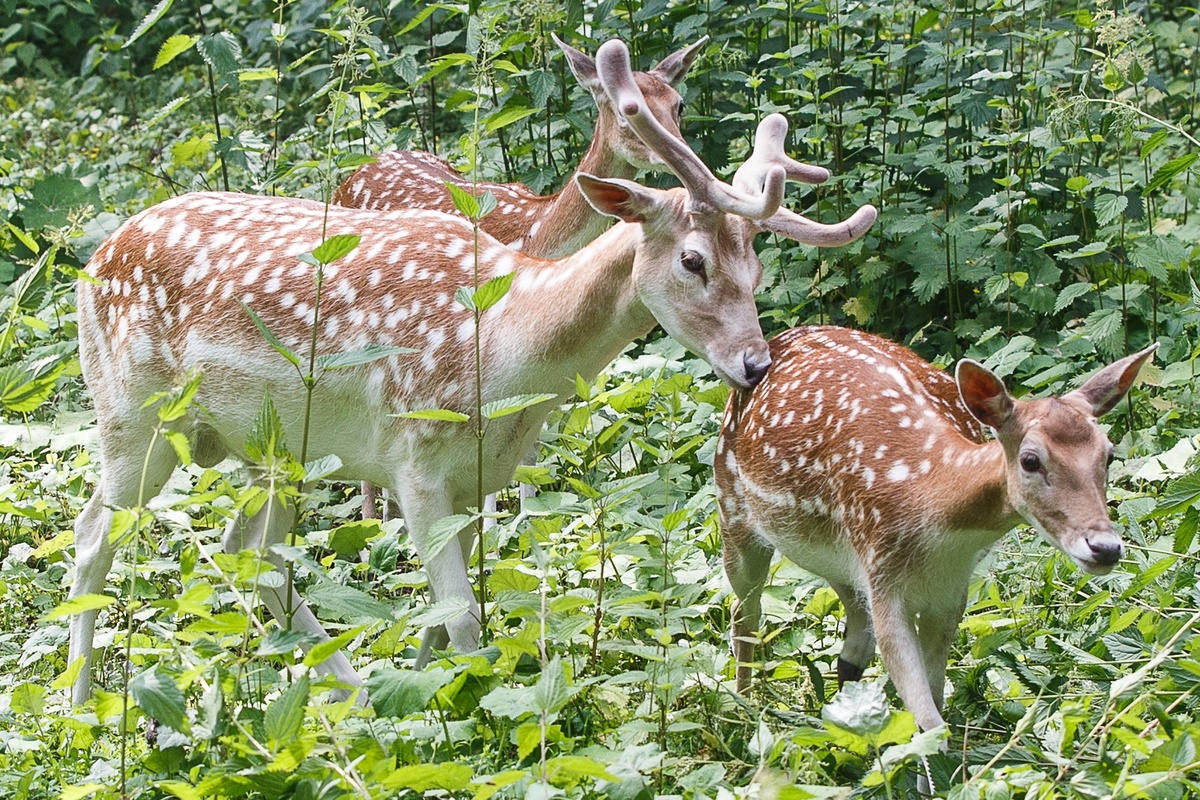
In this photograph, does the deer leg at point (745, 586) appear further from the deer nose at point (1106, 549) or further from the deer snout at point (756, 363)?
the deer nose at point (1106, 549)

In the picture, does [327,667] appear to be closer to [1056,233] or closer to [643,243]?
[643,243]

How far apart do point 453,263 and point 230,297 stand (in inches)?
28.3

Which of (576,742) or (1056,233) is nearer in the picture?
(576,742)

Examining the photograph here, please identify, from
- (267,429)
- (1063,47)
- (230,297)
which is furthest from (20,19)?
(267,429)

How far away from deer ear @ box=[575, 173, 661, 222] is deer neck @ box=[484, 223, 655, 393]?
67mm

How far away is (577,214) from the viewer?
6293mm

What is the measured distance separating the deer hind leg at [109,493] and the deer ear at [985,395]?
101 inches

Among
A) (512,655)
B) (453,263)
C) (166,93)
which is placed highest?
(453,263)

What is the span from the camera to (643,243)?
4.53m

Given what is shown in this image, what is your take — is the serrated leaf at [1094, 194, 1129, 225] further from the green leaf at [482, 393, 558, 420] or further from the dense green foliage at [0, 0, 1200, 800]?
the green leaf at [482, 393, 558, 420]

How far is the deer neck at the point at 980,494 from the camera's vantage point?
399cm

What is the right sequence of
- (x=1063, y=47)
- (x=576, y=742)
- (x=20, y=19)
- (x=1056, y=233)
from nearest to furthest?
1. (x=576, y=742)
2. (x=1056, y=233)
3. (x=1063, y=47)
4. (x=20, y=19)

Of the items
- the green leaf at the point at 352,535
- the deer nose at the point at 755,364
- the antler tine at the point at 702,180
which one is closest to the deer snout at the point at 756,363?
the deer nose at the point at 755,364

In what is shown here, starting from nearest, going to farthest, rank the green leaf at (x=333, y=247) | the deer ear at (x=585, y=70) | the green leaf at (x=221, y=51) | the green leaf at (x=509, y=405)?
the green leaf at (x=333, y=247)
the green leaf at (x=509, y=405)
the green leaf at (x=221, y=51)
the deer ear at (x=585, y=70)
